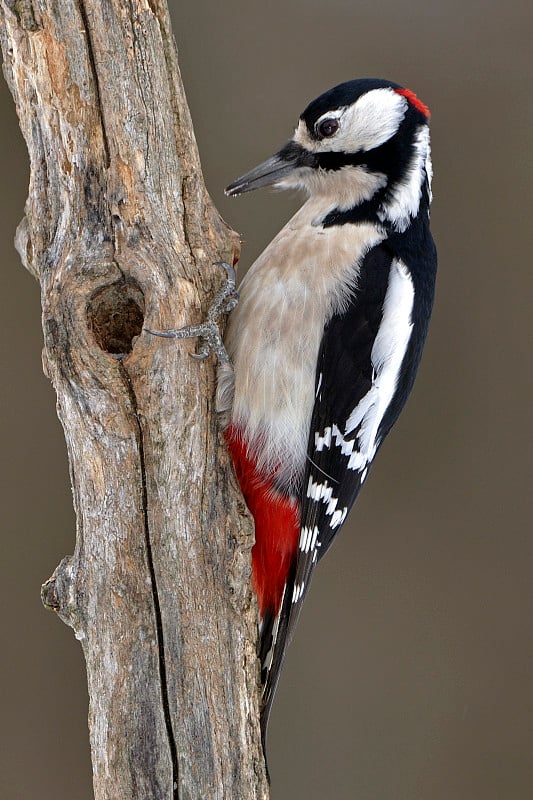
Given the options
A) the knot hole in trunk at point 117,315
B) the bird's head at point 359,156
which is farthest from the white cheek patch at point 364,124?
the knot hole in trunk at point 117,315

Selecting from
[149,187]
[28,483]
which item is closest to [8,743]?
[28,483]

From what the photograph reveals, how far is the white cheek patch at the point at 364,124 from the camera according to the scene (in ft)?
5.20

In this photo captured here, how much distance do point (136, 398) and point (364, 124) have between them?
685 mm

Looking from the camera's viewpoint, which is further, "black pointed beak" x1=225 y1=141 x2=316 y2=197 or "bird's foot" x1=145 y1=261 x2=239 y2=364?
"black pointed beak" x1=225 y1=141 x2=316 y2=197

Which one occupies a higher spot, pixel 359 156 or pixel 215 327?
pixel 359 156

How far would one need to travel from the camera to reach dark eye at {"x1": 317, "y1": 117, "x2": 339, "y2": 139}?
158 cm

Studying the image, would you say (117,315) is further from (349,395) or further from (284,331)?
(349,395)

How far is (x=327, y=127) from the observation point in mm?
1595

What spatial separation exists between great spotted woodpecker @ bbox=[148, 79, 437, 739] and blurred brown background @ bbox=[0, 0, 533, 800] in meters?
0.65

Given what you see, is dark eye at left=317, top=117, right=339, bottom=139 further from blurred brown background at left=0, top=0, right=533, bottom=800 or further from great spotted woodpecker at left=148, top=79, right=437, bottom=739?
blurred brown background at left=0, top=0, right=533, bottom=800

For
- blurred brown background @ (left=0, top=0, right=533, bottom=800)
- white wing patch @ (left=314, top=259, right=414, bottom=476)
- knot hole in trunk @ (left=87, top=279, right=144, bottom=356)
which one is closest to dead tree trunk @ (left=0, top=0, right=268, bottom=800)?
knot hole in trunk @ (left=87, top=279, right=144, bottom=356)

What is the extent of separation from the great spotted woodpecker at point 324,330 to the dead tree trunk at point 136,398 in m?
0.11

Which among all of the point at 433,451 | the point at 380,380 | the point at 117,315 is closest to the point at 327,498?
the point at 380,380

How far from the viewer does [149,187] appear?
4.36ft
